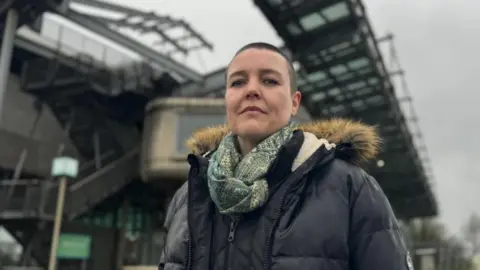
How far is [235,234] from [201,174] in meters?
0.32

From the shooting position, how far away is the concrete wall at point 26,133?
2227cm

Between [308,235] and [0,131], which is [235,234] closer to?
[308,235]

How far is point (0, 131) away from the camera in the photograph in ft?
71.2

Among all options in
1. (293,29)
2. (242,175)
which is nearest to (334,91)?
(293,29)

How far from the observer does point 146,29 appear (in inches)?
1098

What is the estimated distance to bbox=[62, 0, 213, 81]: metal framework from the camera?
2401cm

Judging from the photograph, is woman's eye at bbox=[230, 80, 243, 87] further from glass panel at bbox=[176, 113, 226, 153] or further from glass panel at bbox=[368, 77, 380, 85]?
glass panel at bbox=[176, 113, 226, 153]

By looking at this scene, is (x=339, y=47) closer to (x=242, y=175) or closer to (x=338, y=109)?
(x=338, y=109)

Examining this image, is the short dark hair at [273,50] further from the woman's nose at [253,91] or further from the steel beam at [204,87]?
the steel beam at [204,87]

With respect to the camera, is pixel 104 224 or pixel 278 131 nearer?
pixel 278 131

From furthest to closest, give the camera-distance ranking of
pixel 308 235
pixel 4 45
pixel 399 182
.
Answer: pixel 399 182 → pixel 4 45 → pixel 308 235

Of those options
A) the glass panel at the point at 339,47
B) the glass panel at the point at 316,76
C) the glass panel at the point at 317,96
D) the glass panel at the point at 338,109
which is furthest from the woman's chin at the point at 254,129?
the glass panel at the point at 338,109

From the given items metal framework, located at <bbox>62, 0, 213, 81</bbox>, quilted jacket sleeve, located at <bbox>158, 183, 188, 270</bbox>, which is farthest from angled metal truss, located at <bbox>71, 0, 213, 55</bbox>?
quilted jacket sleeve, located at <bbox>158, 183, 188, 270</bbox>

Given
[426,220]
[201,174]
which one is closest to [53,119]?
[201,174]
